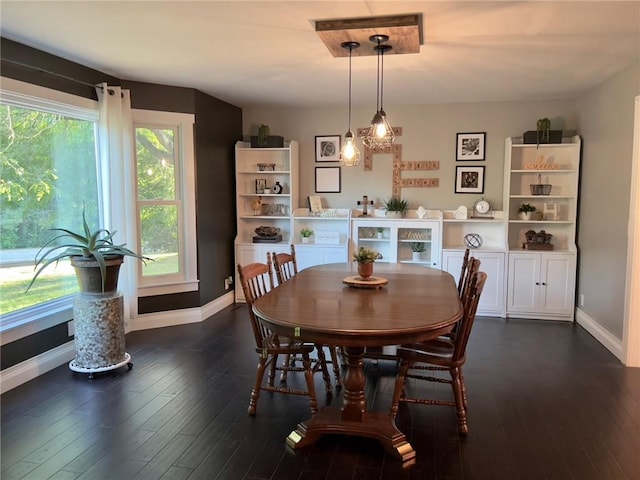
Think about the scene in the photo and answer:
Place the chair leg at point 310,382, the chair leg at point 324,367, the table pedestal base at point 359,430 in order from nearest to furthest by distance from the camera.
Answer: the table pedestal base at point 359,430 < the chair leg at point 310,382 < the chair leg at point 324,367

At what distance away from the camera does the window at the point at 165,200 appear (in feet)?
15.4

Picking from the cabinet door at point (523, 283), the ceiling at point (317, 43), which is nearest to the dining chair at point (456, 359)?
the ceiling at point (317, 43)

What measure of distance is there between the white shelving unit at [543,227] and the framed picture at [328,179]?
200cm

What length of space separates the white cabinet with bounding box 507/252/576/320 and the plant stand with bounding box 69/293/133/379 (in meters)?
4.03

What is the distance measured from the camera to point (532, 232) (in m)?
5.36

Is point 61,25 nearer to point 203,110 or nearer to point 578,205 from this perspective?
point 203,110

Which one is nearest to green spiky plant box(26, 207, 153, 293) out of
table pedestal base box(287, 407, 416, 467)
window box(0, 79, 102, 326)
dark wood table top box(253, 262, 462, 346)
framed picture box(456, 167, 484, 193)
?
window box(0, 79, 102, 326)

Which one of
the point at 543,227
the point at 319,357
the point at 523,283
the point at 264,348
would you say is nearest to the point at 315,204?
the point at 523,283

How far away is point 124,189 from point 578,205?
466cm

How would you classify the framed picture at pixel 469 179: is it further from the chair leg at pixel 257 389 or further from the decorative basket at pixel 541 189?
the chair leg at pixel 257 389

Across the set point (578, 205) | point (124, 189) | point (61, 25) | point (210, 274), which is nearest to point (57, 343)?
point (124, 189)

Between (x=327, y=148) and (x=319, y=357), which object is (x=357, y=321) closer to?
(x=319, y=357)

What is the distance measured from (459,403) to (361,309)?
831mm

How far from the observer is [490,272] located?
17.3ft
